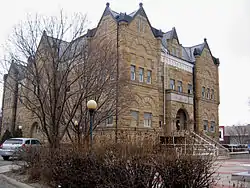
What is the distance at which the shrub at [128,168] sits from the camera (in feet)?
19.9

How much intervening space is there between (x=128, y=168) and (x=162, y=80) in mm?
26683

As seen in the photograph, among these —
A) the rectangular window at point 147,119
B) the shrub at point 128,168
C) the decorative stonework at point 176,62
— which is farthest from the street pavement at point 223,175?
the decorative stonework at point 176,62

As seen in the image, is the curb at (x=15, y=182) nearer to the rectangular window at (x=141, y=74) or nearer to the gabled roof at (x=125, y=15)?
the rectangular window at (x=141, y=74)

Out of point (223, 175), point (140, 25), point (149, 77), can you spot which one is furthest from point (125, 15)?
point (223, 175)

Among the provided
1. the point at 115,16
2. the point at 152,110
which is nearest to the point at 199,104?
the point at 152,110

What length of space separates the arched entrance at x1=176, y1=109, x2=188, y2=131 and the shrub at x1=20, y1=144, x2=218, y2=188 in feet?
88.3

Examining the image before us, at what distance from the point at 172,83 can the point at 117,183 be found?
28.6 metres

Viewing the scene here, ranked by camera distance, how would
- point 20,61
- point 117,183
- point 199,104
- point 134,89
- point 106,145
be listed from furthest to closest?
1. point 199,104
2. point 134,89
3. point 20,61
4. point 106,145
5. point 117,183

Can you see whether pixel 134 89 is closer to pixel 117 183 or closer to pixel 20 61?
pixel 20 61

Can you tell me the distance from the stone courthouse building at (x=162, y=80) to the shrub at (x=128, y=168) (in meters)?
14.2

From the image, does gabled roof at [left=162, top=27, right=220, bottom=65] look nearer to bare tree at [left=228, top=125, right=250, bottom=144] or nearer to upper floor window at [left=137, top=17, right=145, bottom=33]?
upper floor window at [left=137, top=17, right=145, bottom=33]

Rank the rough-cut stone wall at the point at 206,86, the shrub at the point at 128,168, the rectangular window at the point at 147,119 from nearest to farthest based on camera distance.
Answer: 1. the shrub at the point at 128,168
2. the rectangular window at the point at 147,119
3. the rough-cut stone wall at the point at 206,86

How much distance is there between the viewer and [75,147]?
29.9ft

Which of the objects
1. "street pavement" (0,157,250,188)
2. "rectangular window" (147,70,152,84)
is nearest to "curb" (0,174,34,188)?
"street pavement" (0,157,250,188)
